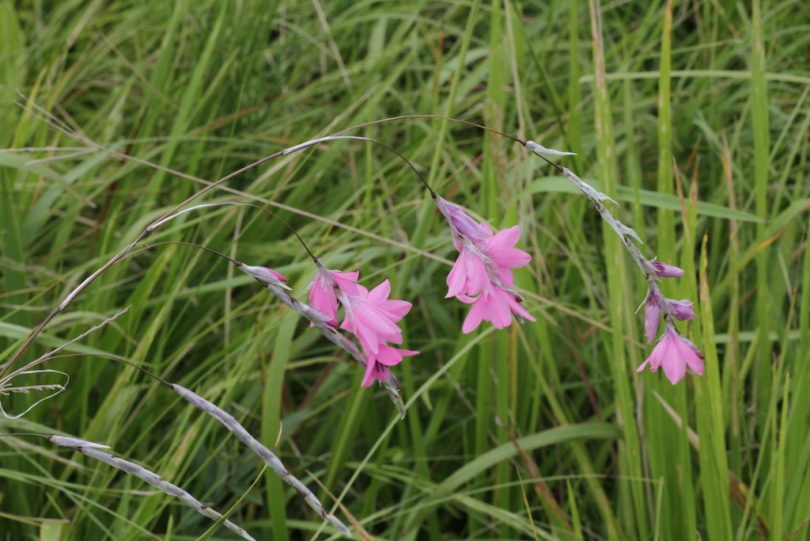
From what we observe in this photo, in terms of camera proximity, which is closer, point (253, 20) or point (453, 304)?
point (453, 304)

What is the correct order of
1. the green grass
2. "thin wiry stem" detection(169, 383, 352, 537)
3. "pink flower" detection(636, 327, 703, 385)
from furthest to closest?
the green grass, "pink flower" detection(636, 327, 703, 385), "thin wiry stem" detection(169, 383, 352, 537)

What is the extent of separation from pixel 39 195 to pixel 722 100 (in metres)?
1.34

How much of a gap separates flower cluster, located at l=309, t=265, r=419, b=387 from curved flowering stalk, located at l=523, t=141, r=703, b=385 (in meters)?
0.14

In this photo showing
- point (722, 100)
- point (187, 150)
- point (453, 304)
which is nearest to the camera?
point (453, 304)

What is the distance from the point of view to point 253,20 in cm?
168

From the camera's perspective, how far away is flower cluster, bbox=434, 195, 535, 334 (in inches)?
24.4

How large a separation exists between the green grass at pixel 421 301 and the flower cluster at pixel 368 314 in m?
0.28

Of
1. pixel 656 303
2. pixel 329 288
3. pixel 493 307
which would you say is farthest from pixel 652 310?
pixel 329 288

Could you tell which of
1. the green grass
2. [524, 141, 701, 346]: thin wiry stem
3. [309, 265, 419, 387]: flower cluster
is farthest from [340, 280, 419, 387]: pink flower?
the green grass

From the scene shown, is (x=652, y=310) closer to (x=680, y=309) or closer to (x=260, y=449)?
(x=680, y=309)

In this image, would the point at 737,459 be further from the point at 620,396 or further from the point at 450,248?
the point at 450,248

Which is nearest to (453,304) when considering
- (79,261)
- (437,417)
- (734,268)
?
(437,417)

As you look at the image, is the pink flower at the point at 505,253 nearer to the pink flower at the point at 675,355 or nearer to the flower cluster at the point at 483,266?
the flower cluster at the point at 483,266

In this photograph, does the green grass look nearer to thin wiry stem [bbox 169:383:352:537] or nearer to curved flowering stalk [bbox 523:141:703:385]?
curved flowering stalk [bbox 523:141:703:385]
